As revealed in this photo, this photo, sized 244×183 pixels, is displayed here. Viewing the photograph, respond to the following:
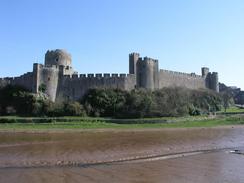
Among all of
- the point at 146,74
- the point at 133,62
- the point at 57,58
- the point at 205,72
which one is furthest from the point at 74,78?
the point at 205,72

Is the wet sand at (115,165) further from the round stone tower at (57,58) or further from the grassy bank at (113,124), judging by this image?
the round stone tower at (57,58)

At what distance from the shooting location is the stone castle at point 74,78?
3922 centimetres

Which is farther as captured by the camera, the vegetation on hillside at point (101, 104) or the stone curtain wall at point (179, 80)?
the stone curtain wall at point (179, 80)

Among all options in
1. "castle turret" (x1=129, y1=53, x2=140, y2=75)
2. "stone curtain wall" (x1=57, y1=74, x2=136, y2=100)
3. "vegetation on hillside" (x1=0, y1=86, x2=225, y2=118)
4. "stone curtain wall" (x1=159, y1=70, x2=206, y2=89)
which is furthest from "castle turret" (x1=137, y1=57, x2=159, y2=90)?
"stone curtain wall" (x1=57, y1=74, x2=136, y2=100)

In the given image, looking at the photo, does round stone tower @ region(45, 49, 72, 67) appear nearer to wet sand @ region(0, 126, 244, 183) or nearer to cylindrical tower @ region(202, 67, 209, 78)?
cylindrical tower @ region(202, 67, 209, 78)

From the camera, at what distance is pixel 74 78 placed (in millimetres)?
40594

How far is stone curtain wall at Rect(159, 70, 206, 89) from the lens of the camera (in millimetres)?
47125

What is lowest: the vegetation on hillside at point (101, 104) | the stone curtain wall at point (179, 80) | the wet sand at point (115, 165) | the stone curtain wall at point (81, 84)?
the wet sand at point (115, 165)

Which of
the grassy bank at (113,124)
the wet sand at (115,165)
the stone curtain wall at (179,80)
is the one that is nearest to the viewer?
the wet sand at (115,165)

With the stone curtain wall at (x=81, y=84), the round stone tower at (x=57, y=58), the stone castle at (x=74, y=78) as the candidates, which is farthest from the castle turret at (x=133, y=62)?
the round stone tower at (x=57, y=58)

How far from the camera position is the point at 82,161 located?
11625 mm

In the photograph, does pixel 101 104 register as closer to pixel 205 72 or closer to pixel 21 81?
pixel 21 81

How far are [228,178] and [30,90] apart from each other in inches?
1270

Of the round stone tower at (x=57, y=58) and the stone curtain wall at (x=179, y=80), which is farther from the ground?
the round stone tower at (x=57, y=58)
